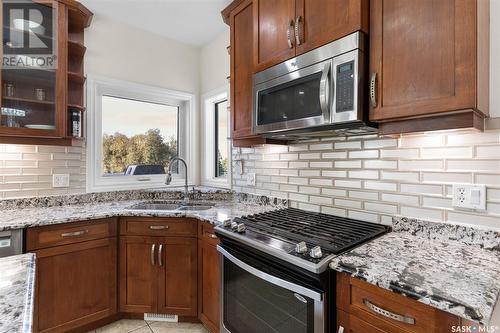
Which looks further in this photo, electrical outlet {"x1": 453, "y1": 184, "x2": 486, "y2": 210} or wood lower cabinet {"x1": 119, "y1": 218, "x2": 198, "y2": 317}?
wood lower cabinet {"x1": 119, "y1": 218, "x2": 198, "y2": 317}

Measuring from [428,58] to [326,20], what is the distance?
569 millimetres

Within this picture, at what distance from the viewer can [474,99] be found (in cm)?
99

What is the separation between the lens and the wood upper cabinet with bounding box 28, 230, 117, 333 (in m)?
1.77

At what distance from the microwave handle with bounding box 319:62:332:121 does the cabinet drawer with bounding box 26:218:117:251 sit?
5.85ft

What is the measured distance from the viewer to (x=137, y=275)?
2102 millimetres

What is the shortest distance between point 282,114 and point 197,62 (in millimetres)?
2017

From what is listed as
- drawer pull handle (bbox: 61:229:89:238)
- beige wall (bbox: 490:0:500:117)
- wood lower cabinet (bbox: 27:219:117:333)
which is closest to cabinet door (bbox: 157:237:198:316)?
wood lower cabinet (bbox: 27:219:117:333)

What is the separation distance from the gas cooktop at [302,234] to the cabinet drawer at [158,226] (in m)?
0.51

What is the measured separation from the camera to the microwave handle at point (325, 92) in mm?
1343

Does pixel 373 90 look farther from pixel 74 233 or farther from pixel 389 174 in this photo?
pixel 74 233

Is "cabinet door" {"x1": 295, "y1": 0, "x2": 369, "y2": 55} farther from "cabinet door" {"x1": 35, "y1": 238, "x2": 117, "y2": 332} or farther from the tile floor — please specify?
the tile floor

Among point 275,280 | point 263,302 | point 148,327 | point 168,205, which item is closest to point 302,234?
point 275,280

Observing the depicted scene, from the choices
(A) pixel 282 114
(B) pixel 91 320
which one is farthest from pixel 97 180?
(A) pixel 282 114

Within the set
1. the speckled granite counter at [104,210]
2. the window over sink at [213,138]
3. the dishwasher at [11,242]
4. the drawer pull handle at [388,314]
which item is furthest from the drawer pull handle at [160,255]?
the drawer pull handle at [388,314]
